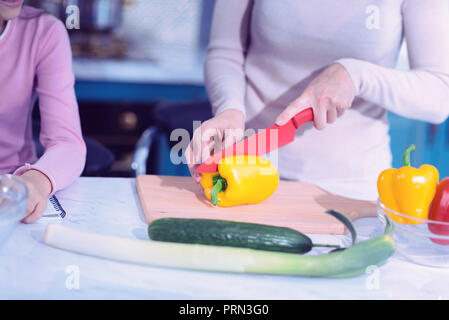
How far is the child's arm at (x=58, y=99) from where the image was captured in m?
1.20

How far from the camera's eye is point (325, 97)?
43.6 inches

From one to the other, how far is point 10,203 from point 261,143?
507 millimetres

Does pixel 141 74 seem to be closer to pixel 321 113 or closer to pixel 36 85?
pixel 36 85

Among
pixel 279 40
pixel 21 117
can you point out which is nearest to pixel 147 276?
pixel 21 117

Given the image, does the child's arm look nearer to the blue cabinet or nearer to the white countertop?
the white countertop

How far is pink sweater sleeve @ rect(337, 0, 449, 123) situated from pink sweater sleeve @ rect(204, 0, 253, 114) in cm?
36

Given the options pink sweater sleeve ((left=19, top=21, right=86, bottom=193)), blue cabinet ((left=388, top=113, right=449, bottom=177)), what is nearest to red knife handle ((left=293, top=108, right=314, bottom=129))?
pink sweater sleeve ((left=19, top=21, right=86, bottom=193))

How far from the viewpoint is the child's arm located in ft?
3.92

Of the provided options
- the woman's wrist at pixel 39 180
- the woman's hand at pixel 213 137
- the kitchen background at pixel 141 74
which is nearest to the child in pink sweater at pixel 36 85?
the woman's wrist at pixel 39 180

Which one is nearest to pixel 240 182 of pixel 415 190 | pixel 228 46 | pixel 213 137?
pixel 213 137

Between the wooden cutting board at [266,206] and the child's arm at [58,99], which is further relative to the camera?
the child's arm at [58,99]

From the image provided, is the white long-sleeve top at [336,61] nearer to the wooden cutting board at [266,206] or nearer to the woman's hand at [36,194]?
the wooden cutting board at [266,206]

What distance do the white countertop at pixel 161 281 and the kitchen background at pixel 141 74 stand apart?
1938 mm
